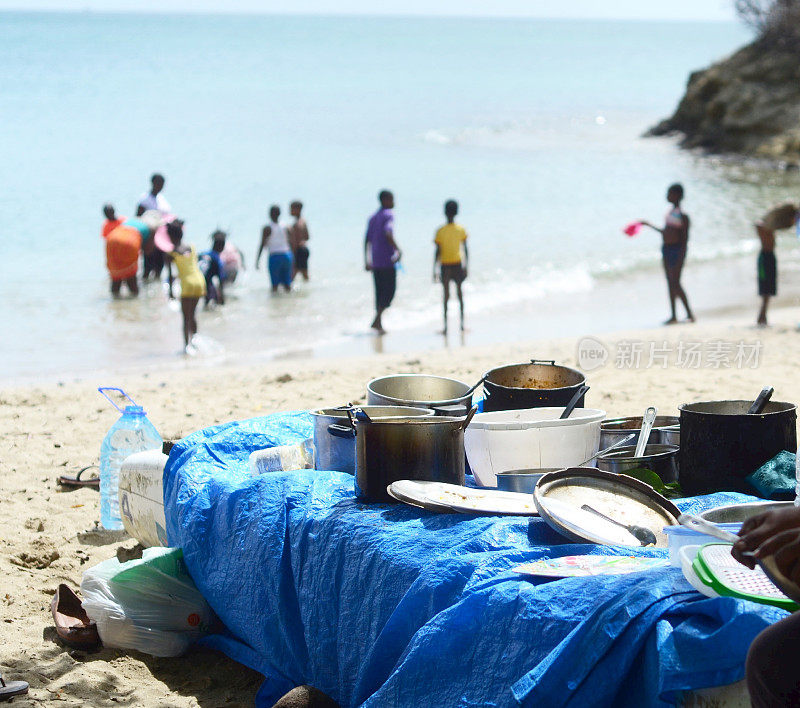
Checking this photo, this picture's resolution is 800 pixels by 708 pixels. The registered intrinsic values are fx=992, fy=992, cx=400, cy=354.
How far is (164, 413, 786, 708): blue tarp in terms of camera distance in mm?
2340

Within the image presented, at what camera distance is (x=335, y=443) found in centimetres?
391

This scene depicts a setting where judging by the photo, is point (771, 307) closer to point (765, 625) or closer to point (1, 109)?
point (765, 625)

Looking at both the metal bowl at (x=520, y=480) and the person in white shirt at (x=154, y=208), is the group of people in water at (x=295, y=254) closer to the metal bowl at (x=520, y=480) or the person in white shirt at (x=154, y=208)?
the person in white shirt at (x=154, y=208)

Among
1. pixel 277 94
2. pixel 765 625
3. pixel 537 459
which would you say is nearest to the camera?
pixel 765 625

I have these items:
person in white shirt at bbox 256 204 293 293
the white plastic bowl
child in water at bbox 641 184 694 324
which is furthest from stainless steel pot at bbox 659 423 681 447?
person in white shirt at bbox 256 204 293 293

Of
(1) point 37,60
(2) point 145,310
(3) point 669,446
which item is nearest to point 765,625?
(3) point 669,446

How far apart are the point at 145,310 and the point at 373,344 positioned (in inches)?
150

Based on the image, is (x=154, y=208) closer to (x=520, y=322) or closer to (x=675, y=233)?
(x=520, y=322)

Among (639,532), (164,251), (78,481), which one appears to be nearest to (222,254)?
(164,251)

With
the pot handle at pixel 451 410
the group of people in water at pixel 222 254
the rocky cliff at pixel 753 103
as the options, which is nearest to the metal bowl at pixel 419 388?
the pot handle at pixel 451 410

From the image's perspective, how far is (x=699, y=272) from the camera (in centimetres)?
1725

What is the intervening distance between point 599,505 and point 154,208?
11757 millimetres

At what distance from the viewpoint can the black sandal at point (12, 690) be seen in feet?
10.8

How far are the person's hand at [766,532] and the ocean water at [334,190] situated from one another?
30.6ft
